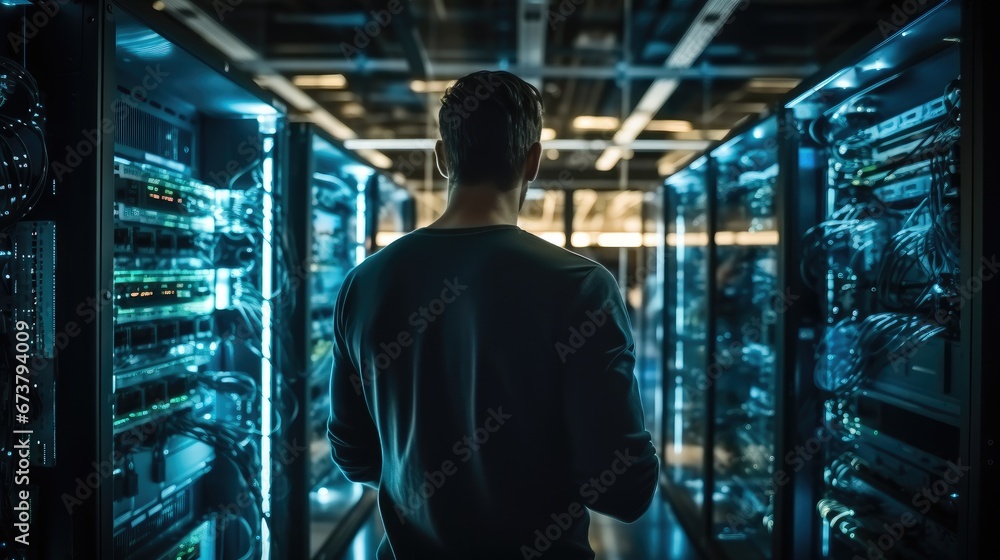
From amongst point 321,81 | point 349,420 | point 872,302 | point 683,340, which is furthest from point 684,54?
point 349,420

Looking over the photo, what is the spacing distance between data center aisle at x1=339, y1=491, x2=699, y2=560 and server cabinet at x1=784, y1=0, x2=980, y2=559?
132 centimetres

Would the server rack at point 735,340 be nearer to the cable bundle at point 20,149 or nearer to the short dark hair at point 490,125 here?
the short dark hair at point 490,125

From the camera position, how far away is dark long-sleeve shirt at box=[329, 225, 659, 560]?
2.71 ft

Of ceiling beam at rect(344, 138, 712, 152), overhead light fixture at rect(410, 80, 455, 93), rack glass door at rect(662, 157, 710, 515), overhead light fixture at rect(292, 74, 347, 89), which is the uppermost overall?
overhead light fixture at rect(292, 74, 347, 89)

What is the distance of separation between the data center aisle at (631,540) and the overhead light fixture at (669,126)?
12.7 ft

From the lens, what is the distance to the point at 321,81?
16.1 ft

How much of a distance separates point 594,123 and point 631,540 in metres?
4.05

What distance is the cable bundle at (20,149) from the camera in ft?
3.95

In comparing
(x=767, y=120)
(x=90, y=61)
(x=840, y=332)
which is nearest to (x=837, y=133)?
(x=767, y=120)

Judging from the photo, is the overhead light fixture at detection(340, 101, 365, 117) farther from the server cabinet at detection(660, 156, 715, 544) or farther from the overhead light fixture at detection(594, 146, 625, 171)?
the server cabinet at detection(660, 156, 715, 544)

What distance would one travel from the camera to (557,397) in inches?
33.5

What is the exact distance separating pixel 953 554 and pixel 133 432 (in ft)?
7.11

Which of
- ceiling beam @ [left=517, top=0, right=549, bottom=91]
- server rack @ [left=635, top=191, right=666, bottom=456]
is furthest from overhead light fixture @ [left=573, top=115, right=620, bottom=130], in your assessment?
ceiling beam @ [left=517, top=0, right=549, bottom=91]

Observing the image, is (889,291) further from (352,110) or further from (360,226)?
(352,110)
